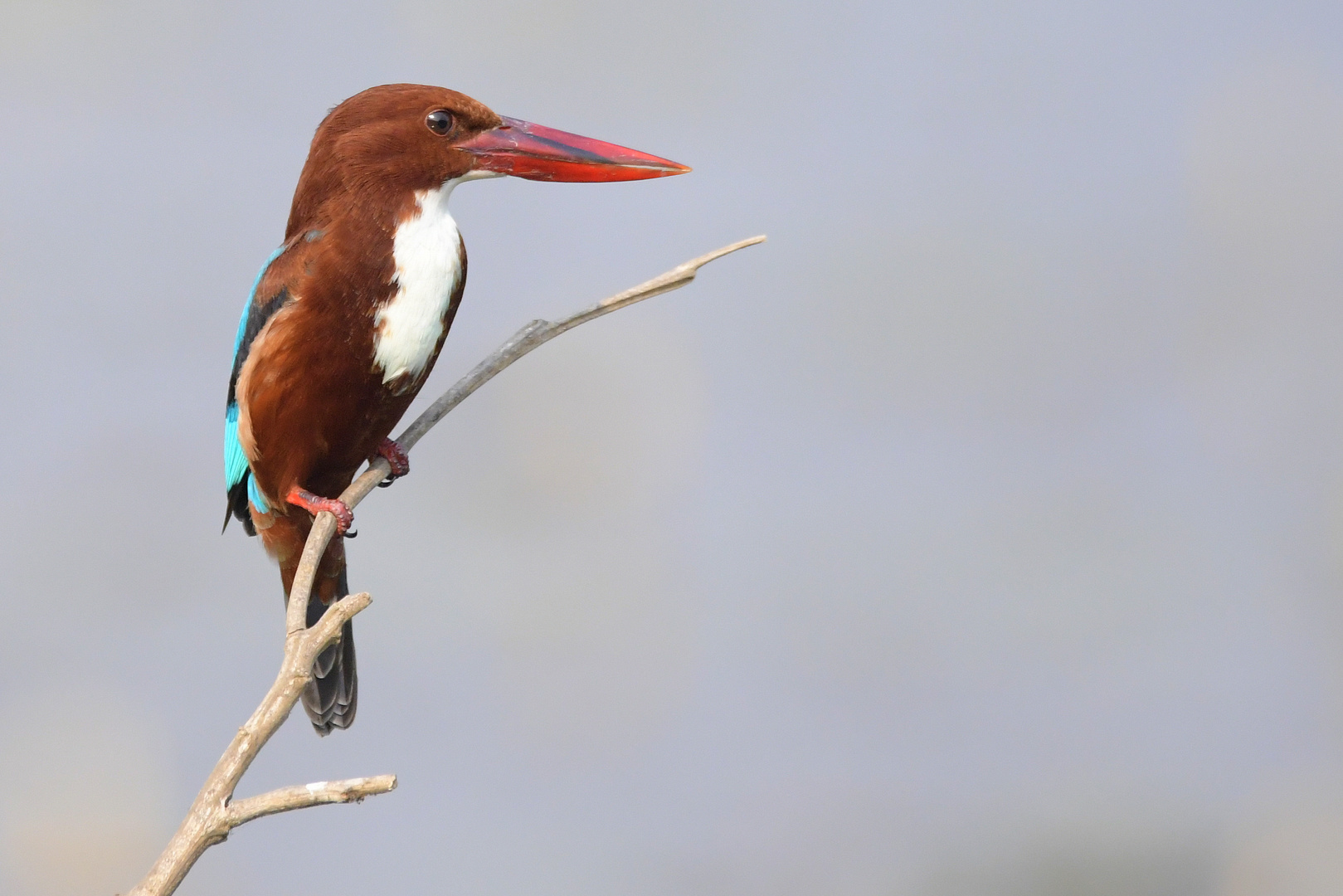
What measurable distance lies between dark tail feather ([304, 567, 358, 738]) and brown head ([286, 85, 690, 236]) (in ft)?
2.01

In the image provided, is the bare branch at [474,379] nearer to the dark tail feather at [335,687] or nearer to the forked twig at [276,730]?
the forked twig at [276,730]

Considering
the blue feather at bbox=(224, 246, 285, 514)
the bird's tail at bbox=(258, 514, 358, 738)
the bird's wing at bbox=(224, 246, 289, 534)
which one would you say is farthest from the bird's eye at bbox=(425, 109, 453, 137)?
the bird's tail at bbox=(258, 514, 358, 738)

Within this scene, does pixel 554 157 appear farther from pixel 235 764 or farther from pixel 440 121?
pixel 235 764

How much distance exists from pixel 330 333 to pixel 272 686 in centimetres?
47

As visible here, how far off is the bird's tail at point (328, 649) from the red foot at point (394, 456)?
13 centimetres

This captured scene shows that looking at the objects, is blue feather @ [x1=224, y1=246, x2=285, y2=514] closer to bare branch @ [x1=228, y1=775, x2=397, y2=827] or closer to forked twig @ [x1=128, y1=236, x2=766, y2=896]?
forked twig @ [x1=128, y1=236, x2=766, y2=896]

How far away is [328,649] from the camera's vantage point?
1889mm

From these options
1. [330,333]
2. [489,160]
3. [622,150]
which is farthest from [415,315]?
[622,150]

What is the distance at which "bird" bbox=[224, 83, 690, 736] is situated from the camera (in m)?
1.59

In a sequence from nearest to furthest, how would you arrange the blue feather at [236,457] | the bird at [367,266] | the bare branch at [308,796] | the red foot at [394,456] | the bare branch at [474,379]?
1. the bare branch at [308,796]
2. the bare branch at [474,379]
3. the bird at [367,266]
4. the blue feather at [236,457]
5. the red foot at [394,456]

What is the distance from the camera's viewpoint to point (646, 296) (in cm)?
154

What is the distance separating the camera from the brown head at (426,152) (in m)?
1.61

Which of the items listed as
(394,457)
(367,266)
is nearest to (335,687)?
(394,457)

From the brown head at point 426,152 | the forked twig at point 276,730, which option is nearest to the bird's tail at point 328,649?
the forked twig at point 276,730
